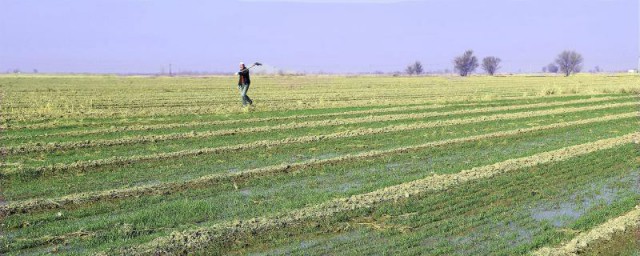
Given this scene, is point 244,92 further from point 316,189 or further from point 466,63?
point 466,63

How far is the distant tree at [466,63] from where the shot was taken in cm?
18300

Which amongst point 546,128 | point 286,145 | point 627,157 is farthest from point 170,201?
point 546,128

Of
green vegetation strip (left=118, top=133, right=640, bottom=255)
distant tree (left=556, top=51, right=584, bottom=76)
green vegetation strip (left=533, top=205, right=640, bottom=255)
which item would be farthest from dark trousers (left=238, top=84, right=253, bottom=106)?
distant tree (left=556, top=51, right=584, bottom=76)

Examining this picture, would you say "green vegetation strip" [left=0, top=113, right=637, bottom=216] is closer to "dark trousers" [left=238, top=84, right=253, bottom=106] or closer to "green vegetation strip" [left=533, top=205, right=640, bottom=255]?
"green vegetation strip" [left=533, top=205, right=640, bottom=255]

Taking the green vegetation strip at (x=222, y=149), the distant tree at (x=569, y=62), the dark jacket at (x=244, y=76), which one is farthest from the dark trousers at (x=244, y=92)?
the distant tree at (x=569, y=62)

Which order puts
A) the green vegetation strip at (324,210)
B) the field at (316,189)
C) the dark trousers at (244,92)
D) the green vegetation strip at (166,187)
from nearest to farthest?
the green vegetation strip at (324,210) → the field at (316,189) → the green vegetation strip at (166,187) → the dark trousers at (244,92)

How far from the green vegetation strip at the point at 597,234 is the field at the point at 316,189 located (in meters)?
0.02

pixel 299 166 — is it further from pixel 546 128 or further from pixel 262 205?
pixel 546 128

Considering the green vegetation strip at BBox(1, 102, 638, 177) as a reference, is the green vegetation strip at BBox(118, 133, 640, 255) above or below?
below

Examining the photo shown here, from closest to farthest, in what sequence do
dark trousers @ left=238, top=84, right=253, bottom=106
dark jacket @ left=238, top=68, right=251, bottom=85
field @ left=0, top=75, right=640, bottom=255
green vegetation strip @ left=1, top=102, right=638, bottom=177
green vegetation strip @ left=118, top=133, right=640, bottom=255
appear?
green vegetation strip @ left=118, top=133, right=640, bottom=255, field @ left=0, top=75, right=640, bottom=255, green vegetation strip @ left=1, top=102, right=638, bottom=177, dark jacket @ left=238, top=68, right=251, bottom=85, dark trousers @ left=238, top=84, right=253, bottom=106

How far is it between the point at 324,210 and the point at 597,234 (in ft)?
11.4

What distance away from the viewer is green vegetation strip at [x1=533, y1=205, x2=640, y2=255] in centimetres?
712

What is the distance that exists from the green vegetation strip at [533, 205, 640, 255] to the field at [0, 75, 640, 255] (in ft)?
0.08

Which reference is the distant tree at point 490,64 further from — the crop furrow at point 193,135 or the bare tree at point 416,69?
the crop furrow at point 193,135
